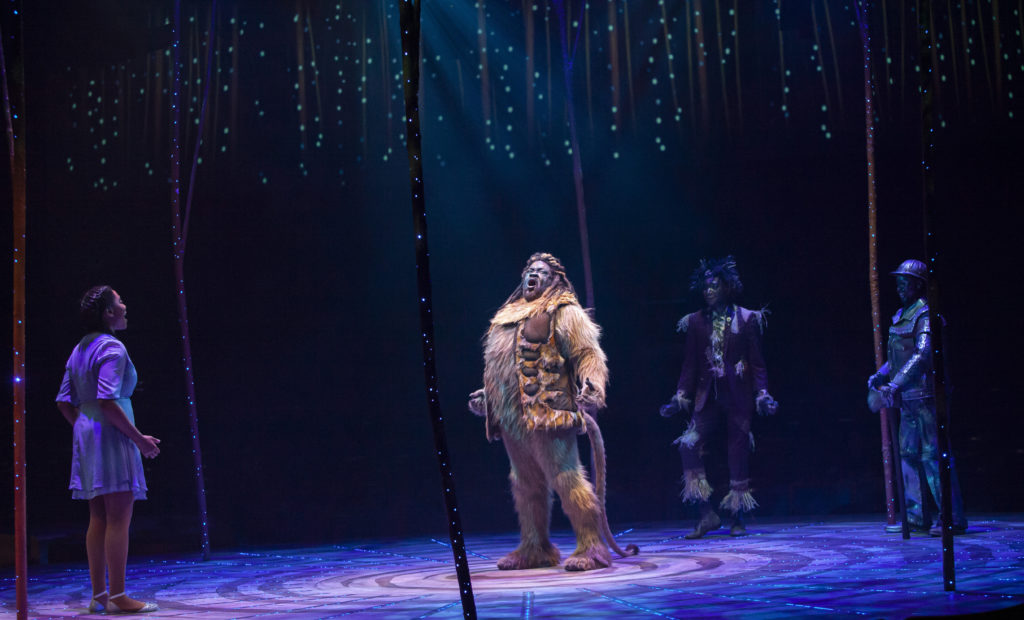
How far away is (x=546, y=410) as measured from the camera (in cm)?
555

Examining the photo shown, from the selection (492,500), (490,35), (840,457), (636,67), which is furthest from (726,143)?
(492,500)

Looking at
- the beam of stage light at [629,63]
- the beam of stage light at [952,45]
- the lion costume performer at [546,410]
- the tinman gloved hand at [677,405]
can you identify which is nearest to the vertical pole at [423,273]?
the lion costume performer at [546,410]

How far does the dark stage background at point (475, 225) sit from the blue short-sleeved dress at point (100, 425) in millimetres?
3570

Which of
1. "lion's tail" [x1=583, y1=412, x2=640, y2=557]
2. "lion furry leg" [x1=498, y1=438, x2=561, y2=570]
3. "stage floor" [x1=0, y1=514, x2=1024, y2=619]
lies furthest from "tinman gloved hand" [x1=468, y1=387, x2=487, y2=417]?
"stage floor" [x1=0, y1=514, x2=1024, y2=619]

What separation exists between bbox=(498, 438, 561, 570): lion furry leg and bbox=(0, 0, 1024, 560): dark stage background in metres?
2.89

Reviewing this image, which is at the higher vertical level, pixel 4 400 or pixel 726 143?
pixel 726 143

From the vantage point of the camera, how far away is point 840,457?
8.46 metres

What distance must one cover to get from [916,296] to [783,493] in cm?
254

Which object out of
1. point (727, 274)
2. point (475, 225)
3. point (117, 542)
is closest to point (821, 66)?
point (727, 274)

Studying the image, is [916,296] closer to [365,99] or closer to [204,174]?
[365,99]

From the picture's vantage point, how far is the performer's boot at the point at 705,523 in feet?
23.0

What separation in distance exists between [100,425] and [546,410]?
2.18 m

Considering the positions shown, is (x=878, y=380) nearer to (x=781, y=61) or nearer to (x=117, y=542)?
(x=781, y=61)

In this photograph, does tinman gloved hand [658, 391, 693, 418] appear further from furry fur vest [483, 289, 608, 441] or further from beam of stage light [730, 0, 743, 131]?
beam of stage light [730, 0, 743, 131]
